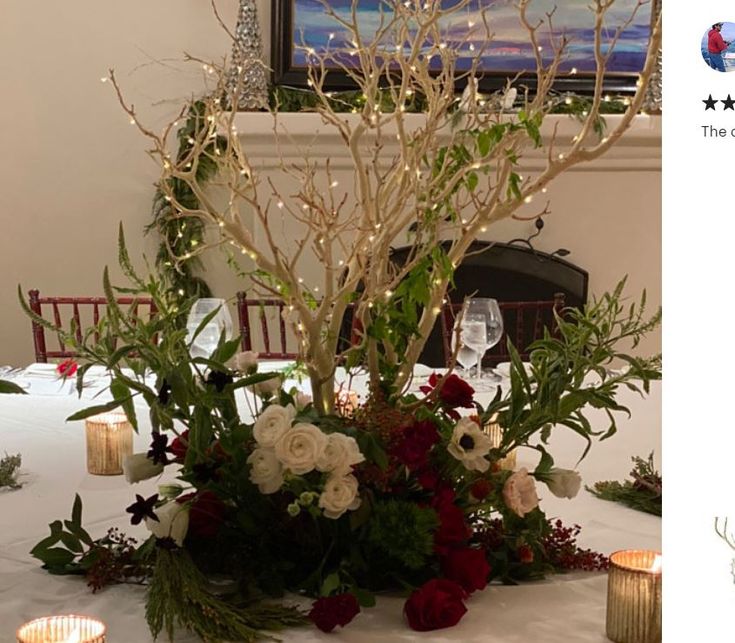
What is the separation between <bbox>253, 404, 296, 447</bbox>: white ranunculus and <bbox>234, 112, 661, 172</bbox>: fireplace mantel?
3051 mm

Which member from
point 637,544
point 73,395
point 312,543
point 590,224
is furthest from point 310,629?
point 590,224

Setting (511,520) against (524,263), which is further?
(524,263)

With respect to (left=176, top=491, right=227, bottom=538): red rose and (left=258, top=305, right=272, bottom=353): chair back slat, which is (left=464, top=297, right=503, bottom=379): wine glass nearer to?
(left=258, top=305, right=272, bottom=353): chair back slat

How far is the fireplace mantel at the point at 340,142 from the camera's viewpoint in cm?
427

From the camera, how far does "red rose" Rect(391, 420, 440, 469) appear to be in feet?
3.86

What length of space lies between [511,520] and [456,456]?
4.3 inches

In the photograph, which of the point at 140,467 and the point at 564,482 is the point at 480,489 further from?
the point at 140,467

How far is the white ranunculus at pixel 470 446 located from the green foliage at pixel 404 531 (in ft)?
0.24

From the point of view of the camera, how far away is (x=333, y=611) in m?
1.09

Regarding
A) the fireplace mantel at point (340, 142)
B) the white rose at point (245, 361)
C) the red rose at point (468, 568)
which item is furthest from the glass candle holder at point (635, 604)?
the fireplace mantel at point (340, 142)
